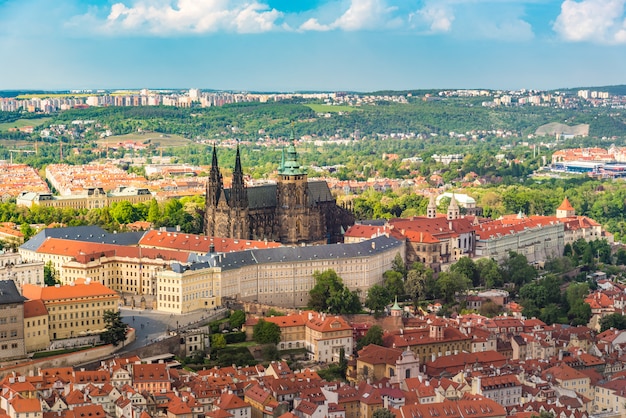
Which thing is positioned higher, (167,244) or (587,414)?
(167,244)

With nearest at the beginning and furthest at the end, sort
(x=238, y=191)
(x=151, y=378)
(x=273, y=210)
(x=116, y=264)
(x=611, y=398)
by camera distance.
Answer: (x=151, y=378)
(x=611, y=398)
(x=116, y=264)
(x=238, y=191)
(x=273, y=210)

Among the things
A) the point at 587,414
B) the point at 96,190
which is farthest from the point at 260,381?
the point at 96,190

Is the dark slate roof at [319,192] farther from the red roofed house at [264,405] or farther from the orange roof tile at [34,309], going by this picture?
the red roofed house at [264,405]

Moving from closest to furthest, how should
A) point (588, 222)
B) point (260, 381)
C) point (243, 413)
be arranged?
point (243, 413)
point (260, 381)
point (588, 222)

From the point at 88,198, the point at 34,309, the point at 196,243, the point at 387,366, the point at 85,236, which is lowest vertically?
the point at 387,366

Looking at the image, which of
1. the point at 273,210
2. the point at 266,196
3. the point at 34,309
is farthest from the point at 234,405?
the point at 266,196

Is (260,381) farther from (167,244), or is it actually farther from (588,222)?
(588,222)

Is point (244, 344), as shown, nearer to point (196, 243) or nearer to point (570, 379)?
point (570, 379)
